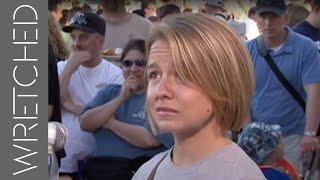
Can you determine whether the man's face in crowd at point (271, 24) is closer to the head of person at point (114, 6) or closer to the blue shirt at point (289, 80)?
the blue shirt at point (289, 80)

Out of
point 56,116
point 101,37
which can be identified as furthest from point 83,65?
point 56,116

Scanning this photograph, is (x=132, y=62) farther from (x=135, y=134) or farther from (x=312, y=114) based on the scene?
(x=312, y=114)

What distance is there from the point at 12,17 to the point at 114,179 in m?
1.05

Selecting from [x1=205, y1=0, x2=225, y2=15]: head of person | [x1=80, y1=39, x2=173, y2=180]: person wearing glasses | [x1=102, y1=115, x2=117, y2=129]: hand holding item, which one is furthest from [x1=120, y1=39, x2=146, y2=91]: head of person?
[x1=205, y1=0, x2=225, y2=15]: head of person

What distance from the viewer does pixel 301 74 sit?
4129 millimetres

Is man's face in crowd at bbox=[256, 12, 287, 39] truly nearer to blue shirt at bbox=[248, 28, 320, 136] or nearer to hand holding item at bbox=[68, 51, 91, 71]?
blue shirt at bbox=[248, 28, 320, 136]

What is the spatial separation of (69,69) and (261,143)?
4.40 ft

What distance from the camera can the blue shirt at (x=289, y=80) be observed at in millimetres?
4094

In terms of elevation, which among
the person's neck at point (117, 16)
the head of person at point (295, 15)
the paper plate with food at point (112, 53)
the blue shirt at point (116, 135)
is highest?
the head of person at point (295, 15)

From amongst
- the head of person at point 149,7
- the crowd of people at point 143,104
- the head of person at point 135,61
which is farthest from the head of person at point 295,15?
the head of person at point 149,7

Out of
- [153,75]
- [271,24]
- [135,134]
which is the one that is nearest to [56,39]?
[135,134]

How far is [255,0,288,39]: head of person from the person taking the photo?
13.8ft

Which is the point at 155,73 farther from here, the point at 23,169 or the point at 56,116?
the point at 56,116

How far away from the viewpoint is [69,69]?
4008mm
